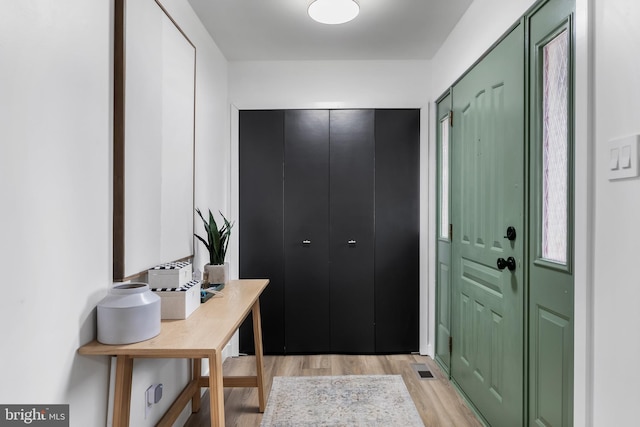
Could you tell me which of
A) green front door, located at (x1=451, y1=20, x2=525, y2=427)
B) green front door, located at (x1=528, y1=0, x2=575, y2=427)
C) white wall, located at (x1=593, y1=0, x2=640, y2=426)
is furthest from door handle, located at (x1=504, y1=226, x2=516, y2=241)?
white wall, located at (x1=593, y1=0, x2=640, y2=426)

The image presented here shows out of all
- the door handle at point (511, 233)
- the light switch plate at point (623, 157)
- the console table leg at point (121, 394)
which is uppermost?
the light switch plate at point (623, 157)

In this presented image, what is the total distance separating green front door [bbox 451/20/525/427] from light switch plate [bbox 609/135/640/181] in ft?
2.01

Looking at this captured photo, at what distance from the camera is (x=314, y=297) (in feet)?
11.0

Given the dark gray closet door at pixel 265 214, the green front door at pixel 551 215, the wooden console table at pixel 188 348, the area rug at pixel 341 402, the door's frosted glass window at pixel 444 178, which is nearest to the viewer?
the wooden console table at pixel 188 348

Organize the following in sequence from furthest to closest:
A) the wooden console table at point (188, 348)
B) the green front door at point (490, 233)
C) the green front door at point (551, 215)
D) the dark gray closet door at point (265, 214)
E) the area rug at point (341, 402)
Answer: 1. the dark gray closet door at point (265, 214)
2. the area rug at point (341, 402)
3. the green front door at point (490, 233)
4. the green front door at point (551, 215)
5. the wooden console table at point (188, 348)

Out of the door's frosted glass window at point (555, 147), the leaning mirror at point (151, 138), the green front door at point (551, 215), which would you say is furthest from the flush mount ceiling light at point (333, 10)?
the door's frosted glass window at point (555, 147)

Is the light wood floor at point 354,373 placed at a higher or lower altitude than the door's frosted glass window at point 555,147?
lower

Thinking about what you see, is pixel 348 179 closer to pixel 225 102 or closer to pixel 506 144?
pixel 225 102

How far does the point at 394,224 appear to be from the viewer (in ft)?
11.1

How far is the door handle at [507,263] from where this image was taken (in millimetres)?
1903

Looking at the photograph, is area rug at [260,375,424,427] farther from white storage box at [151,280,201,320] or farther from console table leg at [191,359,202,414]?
white storage box at [151,280,201,320]

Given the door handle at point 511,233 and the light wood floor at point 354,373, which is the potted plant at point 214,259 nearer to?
the light wood floor at point 354,373

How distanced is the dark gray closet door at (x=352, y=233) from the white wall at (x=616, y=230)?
2144mm

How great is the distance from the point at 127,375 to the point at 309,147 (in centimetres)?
233
